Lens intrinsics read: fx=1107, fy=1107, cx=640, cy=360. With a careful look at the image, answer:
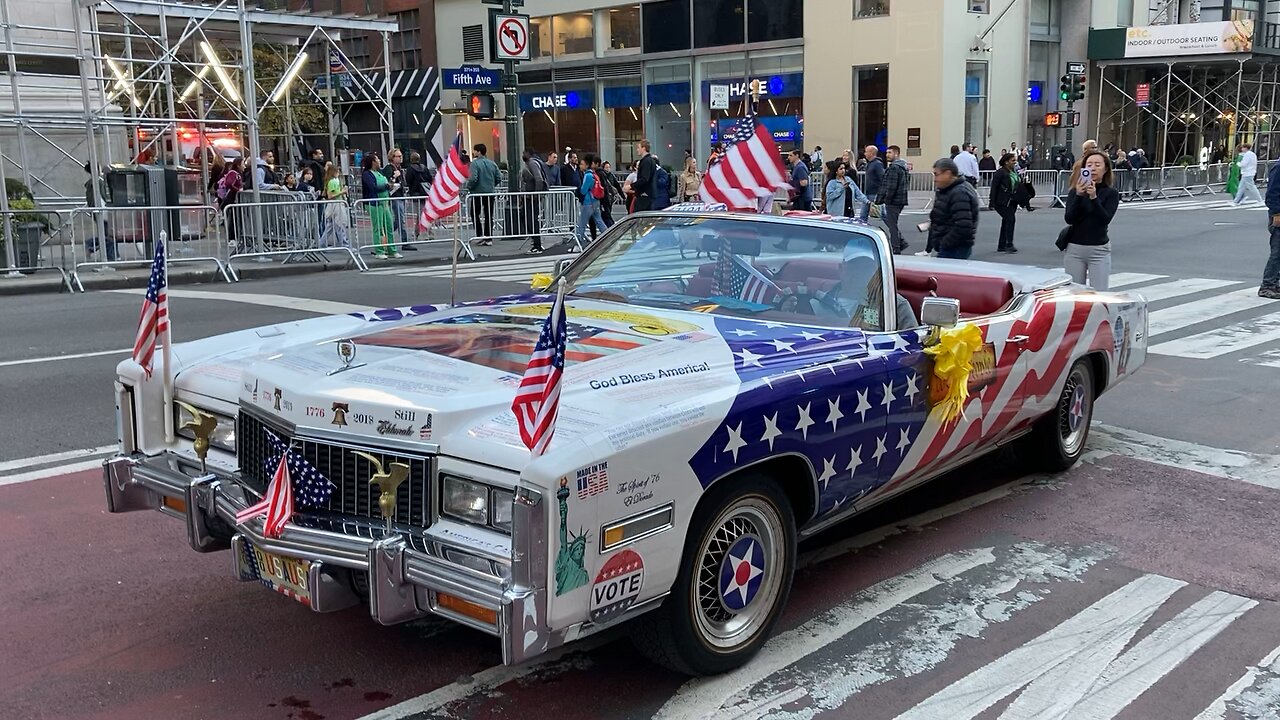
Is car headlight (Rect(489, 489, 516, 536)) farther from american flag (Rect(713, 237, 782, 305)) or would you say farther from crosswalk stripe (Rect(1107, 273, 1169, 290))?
crosswalk stripe (Rect(1107, 273, 1169, 290))

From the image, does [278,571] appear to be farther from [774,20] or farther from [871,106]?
[774,20]

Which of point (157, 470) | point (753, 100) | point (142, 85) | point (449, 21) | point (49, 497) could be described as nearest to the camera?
point (157, 470)

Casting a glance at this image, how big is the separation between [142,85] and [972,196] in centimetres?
2859

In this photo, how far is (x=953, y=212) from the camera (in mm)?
10586

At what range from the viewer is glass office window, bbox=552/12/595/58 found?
46469 millimetres

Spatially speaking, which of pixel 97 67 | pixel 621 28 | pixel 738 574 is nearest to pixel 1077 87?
pixel 621 28

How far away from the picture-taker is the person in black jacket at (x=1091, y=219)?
9.99 m

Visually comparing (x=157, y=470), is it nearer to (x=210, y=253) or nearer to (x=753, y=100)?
(x=210, y=253)

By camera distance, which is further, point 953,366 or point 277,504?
point 953,366

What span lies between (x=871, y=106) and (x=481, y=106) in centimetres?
1871

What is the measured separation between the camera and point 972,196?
10625 mm

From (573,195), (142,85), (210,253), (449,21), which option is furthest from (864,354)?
(449,21)

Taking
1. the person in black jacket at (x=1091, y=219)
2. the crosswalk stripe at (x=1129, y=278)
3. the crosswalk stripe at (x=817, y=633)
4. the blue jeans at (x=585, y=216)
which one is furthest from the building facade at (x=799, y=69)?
the crosswalk stripe at (x=817, y=633)

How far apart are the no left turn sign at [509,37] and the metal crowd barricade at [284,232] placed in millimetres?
5470
